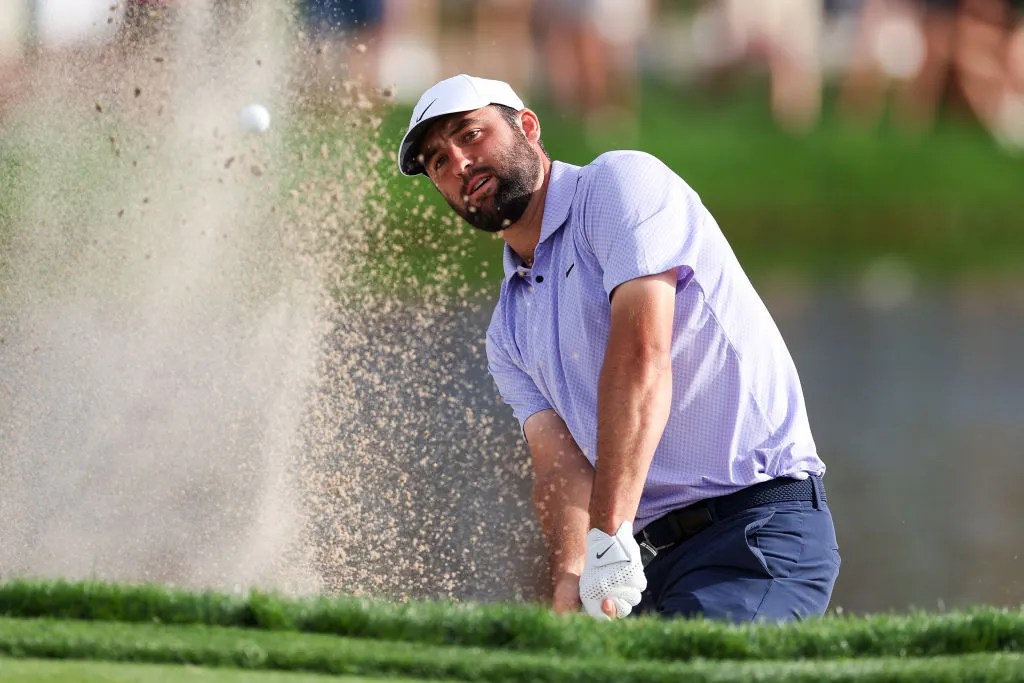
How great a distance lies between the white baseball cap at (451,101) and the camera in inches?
170

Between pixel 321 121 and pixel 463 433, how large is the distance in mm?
1713

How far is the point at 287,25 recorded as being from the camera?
7.69 meters

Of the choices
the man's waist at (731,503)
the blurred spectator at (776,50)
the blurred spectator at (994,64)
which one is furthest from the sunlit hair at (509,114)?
the blurred spectator at (994,64)

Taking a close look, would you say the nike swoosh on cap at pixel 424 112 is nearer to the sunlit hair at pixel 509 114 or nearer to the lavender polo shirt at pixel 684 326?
the sunlit hair at pixel 509 114

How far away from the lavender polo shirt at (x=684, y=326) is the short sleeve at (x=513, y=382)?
13.1 inches

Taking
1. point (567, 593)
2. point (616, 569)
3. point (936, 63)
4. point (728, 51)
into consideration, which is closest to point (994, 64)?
point (936, 63)

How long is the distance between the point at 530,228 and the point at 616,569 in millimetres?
950

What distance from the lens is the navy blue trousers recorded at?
411 centimetres

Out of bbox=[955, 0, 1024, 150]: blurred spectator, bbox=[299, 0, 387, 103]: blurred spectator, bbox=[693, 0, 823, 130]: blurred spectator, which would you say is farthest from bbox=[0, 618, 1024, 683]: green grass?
bbox=[955, 0, 1024, 150]: blurred spectator

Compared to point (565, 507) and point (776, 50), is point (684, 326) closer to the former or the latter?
point (565, 507)

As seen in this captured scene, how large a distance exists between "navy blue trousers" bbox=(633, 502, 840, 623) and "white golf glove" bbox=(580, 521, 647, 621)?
16 centimetres

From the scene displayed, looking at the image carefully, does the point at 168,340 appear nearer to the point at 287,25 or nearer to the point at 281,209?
the point at 281,209

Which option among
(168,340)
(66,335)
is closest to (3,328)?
(66,335)

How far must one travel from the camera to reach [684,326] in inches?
164
